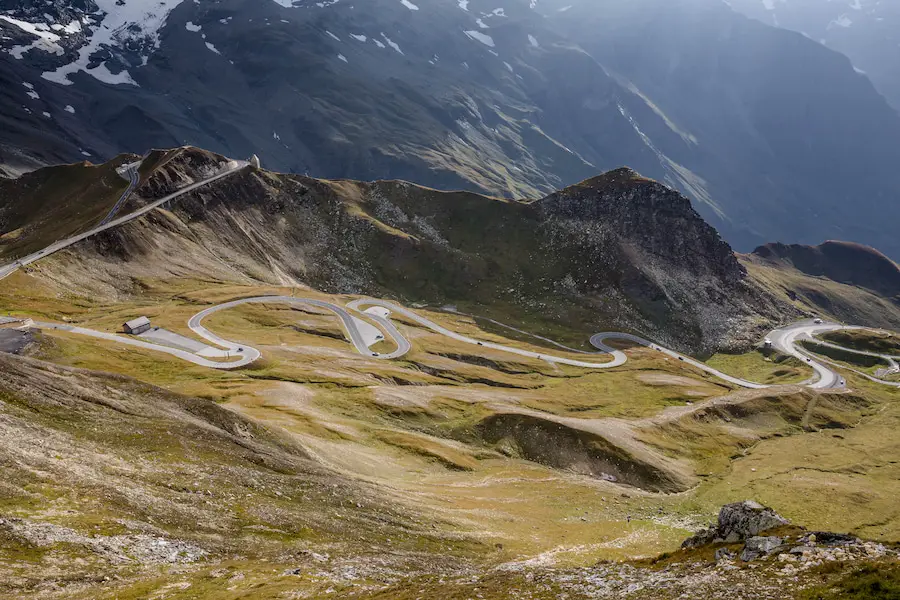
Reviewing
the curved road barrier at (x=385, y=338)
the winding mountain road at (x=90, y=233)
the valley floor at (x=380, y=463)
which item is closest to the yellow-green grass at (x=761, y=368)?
the curved road barrier at (x=385, y=338)

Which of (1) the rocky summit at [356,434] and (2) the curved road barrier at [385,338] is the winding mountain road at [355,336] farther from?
(1) the rocky summit at [356,434]

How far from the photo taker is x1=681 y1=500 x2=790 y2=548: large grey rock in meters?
34.6

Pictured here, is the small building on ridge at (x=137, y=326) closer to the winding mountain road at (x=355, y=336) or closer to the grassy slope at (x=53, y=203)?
the winding mountain road at (x=355, y=336)

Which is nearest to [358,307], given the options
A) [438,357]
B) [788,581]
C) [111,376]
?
[438,357]

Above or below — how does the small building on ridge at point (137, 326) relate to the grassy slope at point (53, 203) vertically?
below

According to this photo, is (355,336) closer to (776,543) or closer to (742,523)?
(742,523)

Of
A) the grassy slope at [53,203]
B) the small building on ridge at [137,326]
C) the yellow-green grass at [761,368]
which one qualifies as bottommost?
the small building on ridge at [137,326]

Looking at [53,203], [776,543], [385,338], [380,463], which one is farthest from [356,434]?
[53,203]

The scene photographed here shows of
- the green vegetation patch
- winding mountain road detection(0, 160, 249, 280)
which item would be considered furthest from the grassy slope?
the green vegetation patch

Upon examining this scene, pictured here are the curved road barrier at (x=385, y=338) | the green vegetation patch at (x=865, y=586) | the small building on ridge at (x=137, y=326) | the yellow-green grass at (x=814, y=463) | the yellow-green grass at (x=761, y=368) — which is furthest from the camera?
the yellow-green grass at (x=761, y=368)

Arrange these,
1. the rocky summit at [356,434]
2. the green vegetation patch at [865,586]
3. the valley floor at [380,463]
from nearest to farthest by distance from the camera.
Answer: the green vegetation patch at [865,586] < the rocky summit at [356,434] < the valley floor at [380,463]

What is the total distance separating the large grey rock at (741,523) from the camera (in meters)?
34.6

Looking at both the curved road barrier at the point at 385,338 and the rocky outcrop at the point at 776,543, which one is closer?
the rocky outcrop at the point at 776,543

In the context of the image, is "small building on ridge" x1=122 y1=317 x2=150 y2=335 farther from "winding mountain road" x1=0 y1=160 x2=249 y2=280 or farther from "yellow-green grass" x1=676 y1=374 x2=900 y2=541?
"yellow-green grass" x1=676 y1=374 x2=900 y2=541
